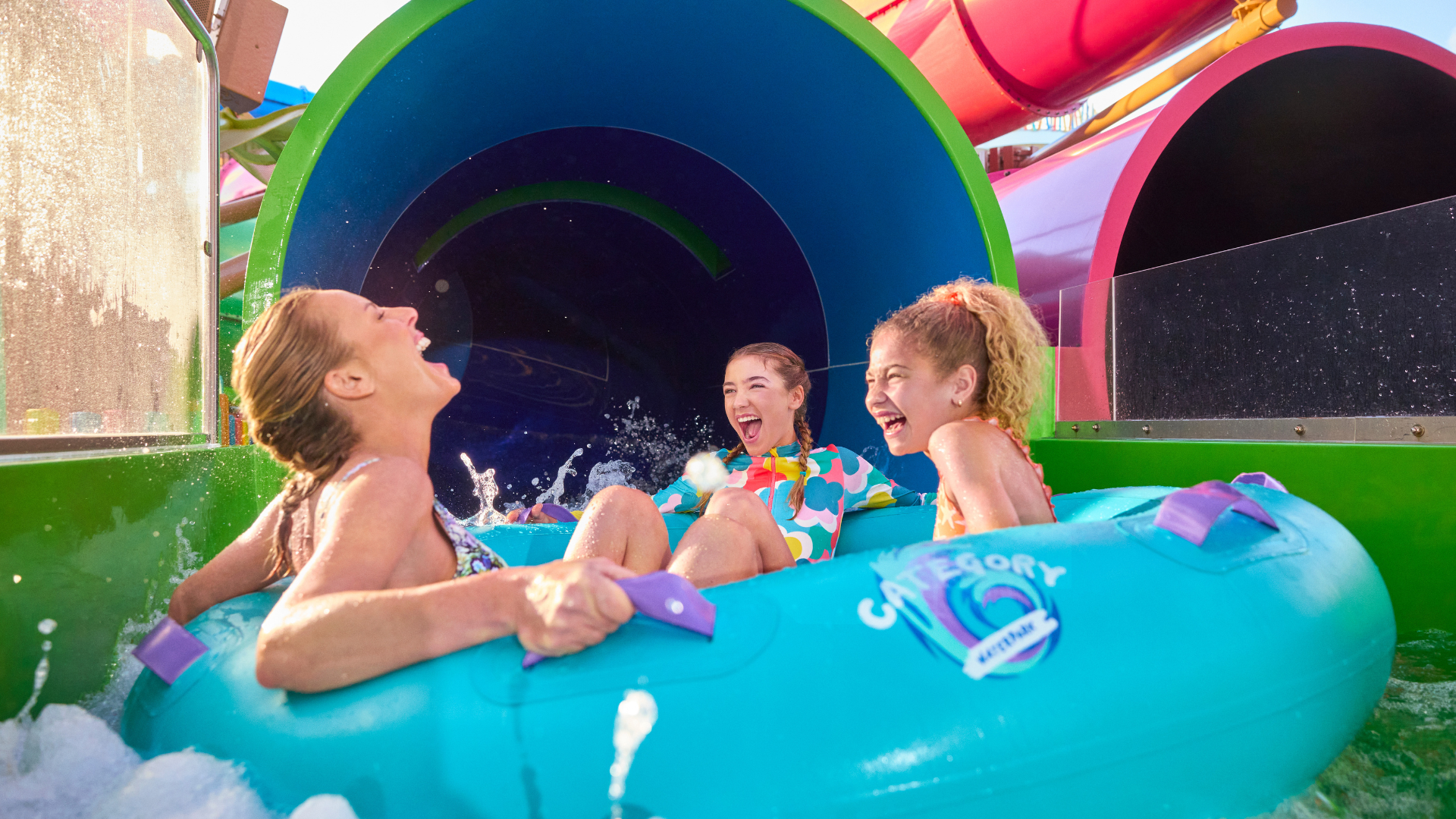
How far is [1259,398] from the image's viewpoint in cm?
213

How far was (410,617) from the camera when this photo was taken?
894 millimetres

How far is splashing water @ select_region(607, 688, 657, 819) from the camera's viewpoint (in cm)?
84

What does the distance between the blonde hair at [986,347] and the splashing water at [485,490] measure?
1.84 m

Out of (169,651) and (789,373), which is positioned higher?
(789,373)

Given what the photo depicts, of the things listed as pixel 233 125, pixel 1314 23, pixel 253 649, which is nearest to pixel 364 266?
pixel 253 649

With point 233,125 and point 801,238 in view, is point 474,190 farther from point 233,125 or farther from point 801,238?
point 233,125

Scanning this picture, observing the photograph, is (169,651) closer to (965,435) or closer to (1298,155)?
(965,435)

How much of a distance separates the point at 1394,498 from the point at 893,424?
41.8 inches

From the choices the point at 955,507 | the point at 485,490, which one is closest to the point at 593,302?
the point at 485,490

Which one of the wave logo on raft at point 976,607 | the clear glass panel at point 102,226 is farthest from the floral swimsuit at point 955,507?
the clear glass panel at point 102,226

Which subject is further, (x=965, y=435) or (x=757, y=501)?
(x=757, y=501)

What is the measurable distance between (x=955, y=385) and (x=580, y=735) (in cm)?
111

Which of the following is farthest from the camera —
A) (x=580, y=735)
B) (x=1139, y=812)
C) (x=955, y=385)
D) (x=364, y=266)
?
(x=364, y=266)

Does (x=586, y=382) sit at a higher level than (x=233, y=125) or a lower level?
lower
